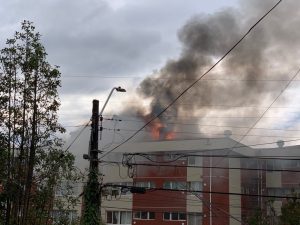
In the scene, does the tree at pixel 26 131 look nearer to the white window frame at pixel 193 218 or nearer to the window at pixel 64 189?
the window at pixel 64 189

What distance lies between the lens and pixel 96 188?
20.1m

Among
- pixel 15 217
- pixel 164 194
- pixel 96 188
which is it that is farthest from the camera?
pixel 164 194

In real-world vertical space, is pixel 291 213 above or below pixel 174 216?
above

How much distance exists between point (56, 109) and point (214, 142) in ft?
113

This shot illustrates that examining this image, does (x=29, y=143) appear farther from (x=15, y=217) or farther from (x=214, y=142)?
(x=214, y=142)

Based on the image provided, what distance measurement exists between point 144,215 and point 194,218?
5893 mm

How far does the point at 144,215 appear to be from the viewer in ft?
179

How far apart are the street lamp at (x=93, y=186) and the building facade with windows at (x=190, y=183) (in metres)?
28.8

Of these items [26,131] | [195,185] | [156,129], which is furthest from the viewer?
[156,129]

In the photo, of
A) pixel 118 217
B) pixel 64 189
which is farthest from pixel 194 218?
pixel 64 189

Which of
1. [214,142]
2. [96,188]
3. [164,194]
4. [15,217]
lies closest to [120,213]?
[164,194]

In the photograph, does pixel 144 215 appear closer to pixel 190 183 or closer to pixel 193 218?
pixel 193 218

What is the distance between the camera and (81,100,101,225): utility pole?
19.7m

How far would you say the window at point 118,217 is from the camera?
183 feet
